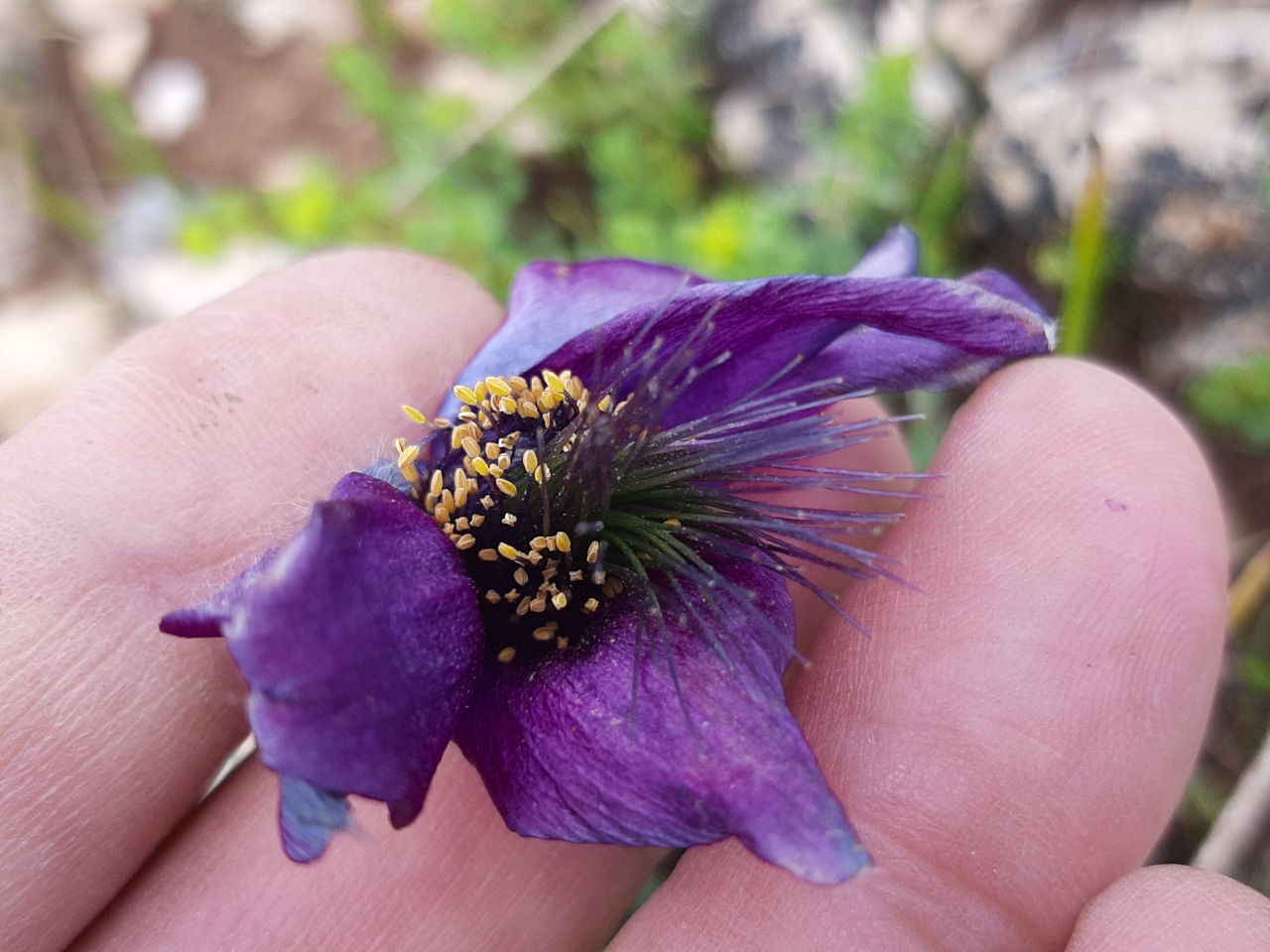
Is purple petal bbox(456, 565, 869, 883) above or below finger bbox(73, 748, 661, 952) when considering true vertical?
above

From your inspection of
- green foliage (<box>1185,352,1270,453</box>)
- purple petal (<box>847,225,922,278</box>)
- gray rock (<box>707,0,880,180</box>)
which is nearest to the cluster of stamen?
purple petal (<box>847,225,922,278</box>)

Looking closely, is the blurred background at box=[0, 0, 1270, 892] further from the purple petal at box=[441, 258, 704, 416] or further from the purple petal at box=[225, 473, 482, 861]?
the purple petal at box=[225, 473, 482, 861]

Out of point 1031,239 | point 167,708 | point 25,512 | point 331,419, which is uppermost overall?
point 25,512

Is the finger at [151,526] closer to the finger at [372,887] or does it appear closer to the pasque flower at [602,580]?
the finger at [372,887]

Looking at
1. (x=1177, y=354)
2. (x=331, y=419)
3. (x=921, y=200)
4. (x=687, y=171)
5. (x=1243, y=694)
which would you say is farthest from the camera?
(x=687, y=171)

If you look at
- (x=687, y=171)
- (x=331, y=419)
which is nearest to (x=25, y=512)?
(x=331, y=419)

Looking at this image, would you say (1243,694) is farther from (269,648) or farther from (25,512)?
(25,512)

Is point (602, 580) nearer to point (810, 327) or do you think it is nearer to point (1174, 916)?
point (810, 327)
